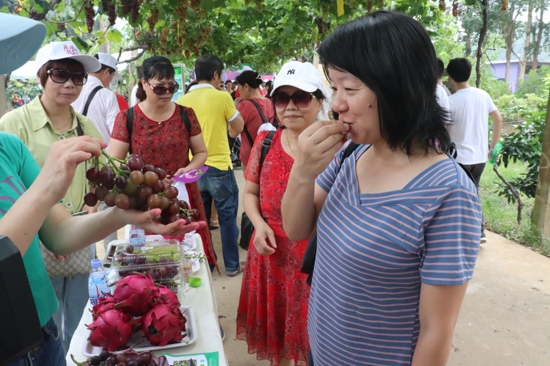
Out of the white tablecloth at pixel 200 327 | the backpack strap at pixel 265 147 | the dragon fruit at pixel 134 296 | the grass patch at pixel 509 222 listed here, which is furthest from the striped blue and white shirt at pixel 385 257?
the grass patch at pixel 509 222

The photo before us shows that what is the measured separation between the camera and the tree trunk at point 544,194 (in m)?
4.80

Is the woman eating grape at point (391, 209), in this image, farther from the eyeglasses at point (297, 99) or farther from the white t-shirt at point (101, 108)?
the white t-shirt at point (101, 108)

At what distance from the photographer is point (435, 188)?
1161 mm

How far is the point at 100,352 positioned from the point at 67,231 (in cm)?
47

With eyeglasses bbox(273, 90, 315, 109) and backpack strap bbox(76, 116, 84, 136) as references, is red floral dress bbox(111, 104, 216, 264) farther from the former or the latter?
eyeglasses bbox(273, 90, 315, 109)

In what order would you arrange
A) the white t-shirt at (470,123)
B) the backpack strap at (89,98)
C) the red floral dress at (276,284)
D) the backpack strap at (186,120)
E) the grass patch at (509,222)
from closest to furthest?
the red floral dress at (276,284) < the backpack strap at (186,120) < the backpack strap at (89,98) < the white t-shirt at (470,123) < the grass patch at (509,222)

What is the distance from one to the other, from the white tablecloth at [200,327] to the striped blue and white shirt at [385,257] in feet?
1.51

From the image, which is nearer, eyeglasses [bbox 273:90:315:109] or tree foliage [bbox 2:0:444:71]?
eyeglasses [bbox 273:90:315:109]

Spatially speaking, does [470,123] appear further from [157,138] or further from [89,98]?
[89,98]

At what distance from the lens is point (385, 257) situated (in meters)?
1.21

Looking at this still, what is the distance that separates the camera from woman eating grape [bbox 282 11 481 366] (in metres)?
1.15

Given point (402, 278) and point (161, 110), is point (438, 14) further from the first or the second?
point (402, 278)

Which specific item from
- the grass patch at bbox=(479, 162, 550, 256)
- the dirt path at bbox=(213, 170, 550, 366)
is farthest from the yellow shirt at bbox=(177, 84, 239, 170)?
the grass patch at bbox=(479, 162, 550, 256)

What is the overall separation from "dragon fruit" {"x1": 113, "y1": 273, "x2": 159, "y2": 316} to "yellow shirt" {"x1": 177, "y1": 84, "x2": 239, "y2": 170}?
2.68 m
